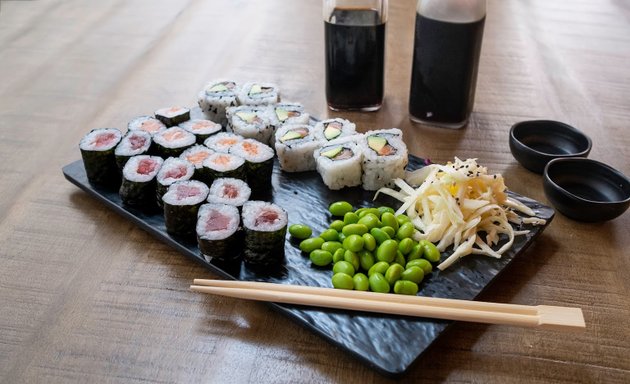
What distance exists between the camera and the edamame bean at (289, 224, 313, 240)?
184 centimetres

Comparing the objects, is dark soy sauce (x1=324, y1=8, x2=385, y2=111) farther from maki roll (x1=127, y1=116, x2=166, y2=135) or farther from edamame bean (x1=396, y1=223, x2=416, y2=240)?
edamame bean (x1=396, y1=223, x2=416, y2=240)

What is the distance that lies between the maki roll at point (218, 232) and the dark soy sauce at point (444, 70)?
3.48ft

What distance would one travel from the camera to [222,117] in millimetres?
2447

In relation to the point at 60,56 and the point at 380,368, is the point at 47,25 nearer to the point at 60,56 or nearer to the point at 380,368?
the point at 60,56

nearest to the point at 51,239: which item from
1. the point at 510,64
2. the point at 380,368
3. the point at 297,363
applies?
the point at 297,363

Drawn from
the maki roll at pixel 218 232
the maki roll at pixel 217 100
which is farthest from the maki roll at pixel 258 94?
the maki roll at pixel 218 232

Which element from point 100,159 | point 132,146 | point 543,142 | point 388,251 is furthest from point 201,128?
point 543,142

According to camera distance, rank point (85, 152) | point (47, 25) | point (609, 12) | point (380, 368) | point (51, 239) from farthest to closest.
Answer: point (609, 12), point (47, 25), point (85, 152), point (51, 239), point (380, 368)

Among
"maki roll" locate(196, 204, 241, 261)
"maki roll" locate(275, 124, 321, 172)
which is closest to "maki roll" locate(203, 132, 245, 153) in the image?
"maki roll" locate(275, 124, 321, 172)

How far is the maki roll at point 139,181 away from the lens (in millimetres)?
1965

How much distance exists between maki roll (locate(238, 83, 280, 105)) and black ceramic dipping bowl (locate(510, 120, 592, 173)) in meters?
0.98

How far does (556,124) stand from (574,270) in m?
0.74

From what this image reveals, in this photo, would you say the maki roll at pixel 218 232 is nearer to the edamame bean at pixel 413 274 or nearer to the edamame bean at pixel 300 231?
the edamame bean at pixel 300 231

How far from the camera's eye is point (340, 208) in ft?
6.37
